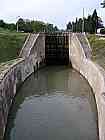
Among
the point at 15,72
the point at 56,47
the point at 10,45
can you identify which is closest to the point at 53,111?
the point at 15,72

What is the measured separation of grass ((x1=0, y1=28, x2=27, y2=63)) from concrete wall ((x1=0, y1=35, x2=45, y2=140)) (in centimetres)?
142

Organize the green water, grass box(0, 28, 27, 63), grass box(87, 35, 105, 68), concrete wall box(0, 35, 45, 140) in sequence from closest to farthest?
the green water < concrete wall box(0, 35, 45, 140) < grass box(0, 28, 27, 63) < grass box(87, 35, 105, 68)

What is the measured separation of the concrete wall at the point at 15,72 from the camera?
13.9 meters

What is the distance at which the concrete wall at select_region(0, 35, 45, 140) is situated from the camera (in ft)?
45.7

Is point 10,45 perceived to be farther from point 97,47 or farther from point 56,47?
point 97,47

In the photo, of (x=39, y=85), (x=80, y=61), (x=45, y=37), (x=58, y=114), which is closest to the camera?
(x=58, y=114)

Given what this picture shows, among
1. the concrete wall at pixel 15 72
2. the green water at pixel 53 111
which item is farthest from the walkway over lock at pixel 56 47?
the green water at pixel 53 111

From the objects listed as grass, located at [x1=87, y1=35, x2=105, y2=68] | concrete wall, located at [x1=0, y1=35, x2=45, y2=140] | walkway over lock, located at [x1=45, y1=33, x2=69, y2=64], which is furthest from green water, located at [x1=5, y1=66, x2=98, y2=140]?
walkway over lock, located at [x1=45, y1=33, x2=69, y2=64]

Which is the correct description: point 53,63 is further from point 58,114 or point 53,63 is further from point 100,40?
point 58,114

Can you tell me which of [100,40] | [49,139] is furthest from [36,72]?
[49,139]

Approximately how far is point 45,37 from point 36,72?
6523 millimetres

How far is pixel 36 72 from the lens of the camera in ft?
93.8

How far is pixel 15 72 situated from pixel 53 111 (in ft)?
17.1

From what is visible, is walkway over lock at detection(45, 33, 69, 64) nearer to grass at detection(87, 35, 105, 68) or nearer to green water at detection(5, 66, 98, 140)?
grass at detection(87, 35, 105, 68)
